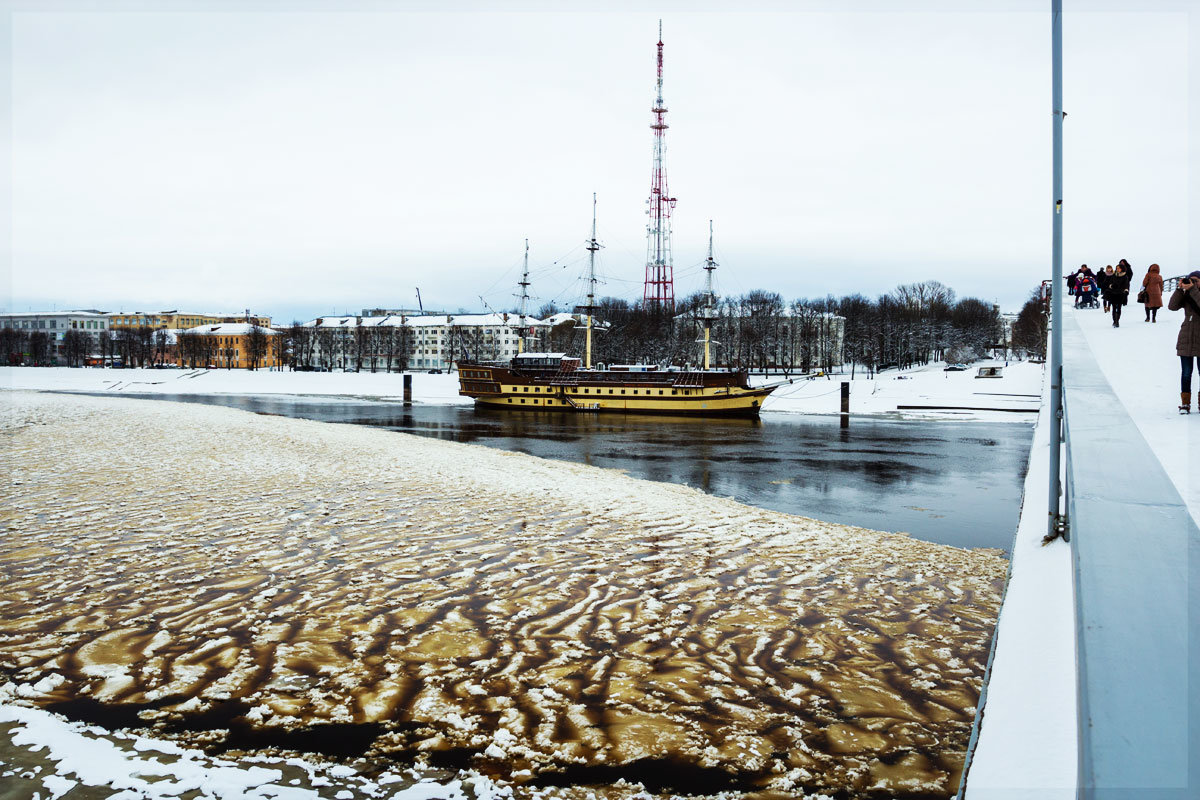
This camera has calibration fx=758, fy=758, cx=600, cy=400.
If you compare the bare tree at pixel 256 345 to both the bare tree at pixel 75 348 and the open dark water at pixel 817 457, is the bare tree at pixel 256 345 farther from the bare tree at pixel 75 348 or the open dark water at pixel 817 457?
the open dark water at pixel 817 457

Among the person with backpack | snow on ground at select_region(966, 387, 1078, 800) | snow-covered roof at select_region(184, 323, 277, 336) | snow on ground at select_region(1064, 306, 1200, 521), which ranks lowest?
snow on ground at select_region(966, 387, 1078, 800)

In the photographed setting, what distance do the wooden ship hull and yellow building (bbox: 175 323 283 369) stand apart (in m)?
97.7

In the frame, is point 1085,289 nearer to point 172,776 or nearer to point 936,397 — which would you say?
point 936,397

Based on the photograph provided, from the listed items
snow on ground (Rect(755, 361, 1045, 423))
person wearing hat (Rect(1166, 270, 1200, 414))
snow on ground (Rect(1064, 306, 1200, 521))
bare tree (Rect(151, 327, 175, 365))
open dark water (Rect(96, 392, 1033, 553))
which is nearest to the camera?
snow on ground (Rect(1064, 306, 1200, 521))

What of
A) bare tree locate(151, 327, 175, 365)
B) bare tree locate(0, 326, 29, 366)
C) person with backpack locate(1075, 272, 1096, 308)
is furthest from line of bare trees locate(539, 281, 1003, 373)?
bare tree locate(0, 326, 29, 366)

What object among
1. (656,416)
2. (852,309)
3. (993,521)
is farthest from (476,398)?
(852,309)

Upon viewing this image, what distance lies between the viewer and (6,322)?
185000 millimetres

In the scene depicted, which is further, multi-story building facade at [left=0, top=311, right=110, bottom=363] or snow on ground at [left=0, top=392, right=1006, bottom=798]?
multi-story building facade at [left=0, top=311, right=110, bottom=363]

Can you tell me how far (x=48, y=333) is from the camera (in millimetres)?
167375

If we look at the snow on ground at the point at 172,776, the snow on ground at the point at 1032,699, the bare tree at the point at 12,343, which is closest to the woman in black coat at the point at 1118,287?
the snow on ground at the point at 1032,699

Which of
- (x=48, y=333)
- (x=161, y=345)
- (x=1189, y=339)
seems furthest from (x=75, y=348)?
(x=1189, y=339)

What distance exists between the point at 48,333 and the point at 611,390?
170 metres

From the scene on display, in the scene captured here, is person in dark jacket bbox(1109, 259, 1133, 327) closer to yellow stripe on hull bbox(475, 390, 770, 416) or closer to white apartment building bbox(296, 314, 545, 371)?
yellow stripe on hull bbox(475, 390, 770, 416)

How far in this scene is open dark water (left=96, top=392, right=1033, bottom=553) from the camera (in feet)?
43.4
